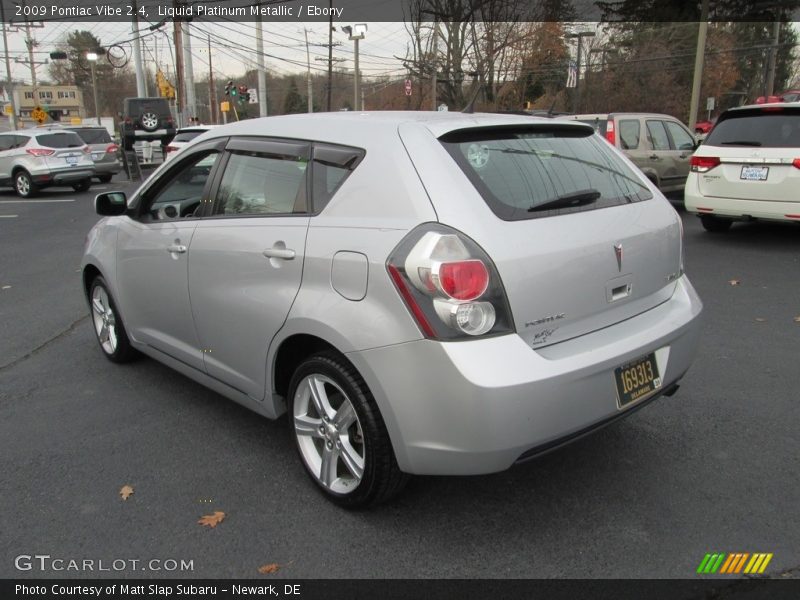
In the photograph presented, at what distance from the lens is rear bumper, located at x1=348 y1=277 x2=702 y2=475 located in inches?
90.4

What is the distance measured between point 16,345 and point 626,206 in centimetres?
485

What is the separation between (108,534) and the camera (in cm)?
276

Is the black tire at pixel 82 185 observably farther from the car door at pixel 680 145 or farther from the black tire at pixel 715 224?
the black tire at pixel 715 224

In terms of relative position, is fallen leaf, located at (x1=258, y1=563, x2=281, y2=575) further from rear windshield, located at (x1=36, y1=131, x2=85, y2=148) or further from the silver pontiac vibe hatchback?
rear windshield, located at (x1=36, y1=131, x2=85, y2=148)

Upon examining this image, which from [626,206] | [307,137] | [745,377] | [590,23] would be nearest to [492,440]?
[626,206]

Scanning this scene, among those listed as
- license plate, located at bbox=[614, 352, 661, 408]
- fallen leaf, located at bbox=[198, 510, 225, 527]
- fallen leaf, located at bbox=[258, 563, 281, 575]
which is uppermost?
license plate, located at bbox=[614, 352, 661, 408]

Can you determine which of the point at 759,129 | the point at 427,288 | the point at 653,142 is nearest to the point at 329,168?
the point at 427,288

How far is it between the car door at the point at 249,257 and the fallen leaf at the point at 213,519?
575 mm

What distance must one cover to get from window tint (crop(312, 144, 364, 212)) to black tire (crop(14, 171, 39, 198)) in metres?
17.4

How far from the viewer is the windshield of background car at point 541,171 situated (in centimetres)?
264

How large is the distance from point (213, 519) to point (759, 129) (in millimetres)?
8013

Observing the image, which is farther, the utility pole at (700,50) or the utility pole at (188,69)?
the utility pole at (188,69)

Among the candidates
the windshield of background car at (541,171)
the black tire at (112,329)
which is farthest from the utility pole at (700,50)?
the black tire at (112,329)

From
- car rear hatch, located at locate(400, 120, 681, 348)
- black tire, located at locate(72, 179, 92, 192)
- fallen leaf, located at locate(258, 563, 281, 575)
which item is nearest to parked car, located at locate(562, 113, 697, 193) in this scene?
car rear hatch, located at locate(400, 120, 681, 348)
